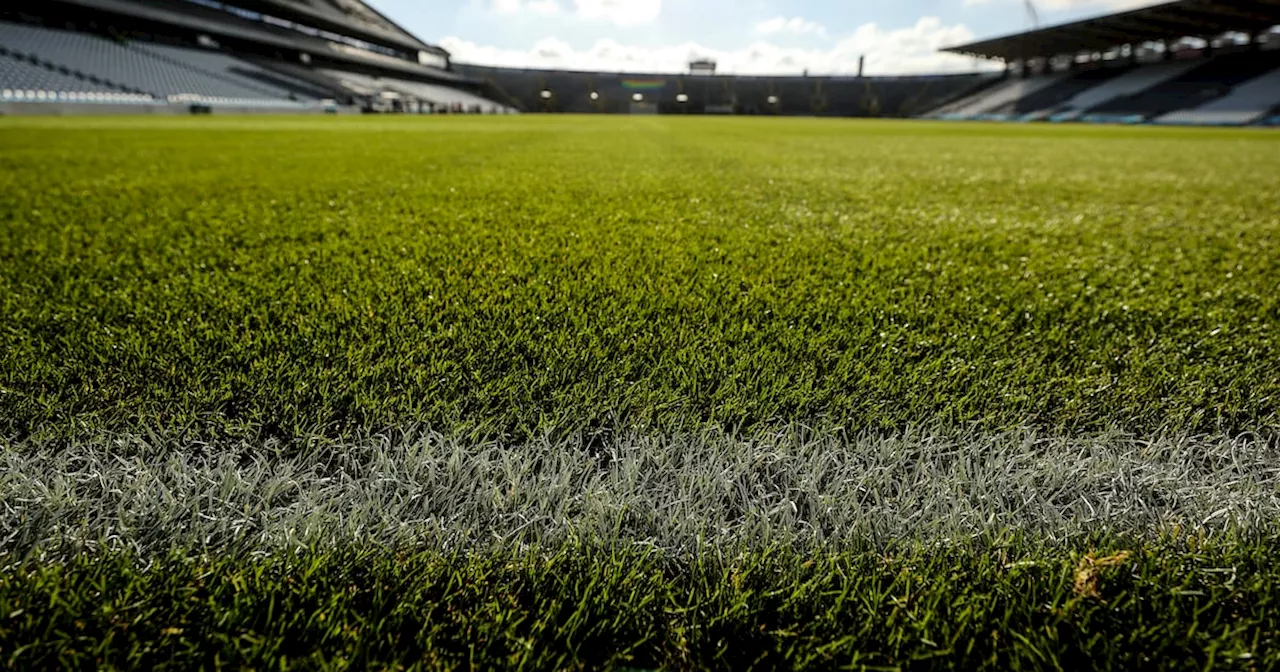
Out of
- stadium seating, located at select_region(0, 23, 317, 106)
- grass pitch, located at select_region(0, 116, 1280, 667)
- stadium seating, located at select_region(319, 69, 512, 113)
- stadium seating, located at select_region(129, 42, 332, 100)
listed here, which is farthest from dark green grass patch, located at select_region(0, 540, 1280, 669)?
stadium seating, located at select_region(319, 69, 512, 113)

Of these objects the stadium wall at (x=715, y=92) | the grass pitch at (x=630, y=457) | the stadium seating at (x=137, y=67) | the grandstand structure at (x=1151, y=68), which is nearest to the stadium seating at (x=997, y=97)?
the grandstand structure at (x=1151, y=68)

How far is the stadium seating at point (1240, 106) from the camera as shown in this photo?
28.8m

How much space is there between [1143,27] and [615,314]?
42464 mm

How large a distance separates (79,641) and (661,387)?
0.84m

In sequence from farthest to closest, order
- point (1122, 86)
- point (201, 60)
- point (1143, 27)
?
1. point (1122, 86)
2. point (1143, 27)
3. point (201, 60)

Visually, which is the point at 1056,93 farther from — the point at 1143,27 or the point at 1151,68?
the point at 1143,27

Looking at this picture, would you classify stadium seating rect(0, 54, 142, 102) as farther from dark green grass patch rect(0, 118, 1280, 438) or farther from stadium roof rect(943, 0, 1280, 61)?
stadium roof rect(943, 0, 1280, 61)

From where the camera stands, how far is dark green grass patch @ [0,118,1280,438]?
1.09 m

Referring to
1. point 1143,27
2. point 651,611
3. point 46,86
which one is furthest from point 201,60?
point 1143,27

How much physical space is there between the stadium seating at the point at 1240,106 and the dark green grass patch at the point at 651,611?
1582 inches

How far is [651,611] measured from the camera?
678 mm

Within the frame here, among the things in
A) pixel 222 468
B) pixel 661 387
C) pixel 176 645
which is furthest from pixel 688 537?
pixel 222 468

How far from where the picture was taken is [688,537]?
2.65 feet

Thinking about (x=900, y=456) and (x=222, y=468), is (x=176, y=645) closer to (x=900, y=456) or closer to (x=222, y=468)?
(x=222, y=468)
